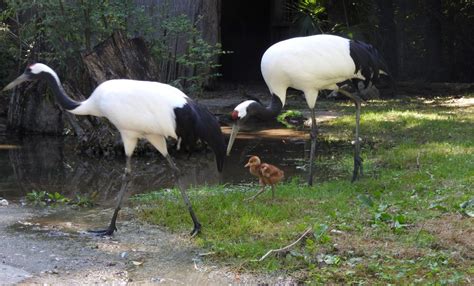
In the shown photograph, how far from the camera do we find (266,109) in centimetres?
862

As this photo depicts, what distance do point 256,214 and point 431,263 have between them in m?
1.92

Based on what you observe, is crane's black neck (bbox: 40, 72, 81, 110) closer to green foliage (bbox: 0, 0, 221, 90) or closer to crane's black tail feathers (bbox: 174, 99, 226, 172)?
crane's black tail feathers (bbox: 174, 99, 226, 172)

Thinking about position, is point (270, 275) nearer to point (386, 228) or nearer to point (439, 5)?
point (386, 228)

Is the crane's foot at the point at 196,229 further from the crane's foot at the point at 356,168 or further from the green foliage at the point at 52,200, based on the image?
the crane's foot at the point at 356,168

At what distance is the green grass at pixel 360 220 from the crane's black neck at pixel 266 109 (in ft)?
2.73

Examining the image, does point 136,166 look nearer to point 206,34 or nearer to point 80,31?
point 80,31

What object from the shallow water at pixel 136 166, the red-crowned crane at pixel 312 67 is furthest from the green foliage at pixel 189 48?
the red-crowned crane at pixel 312 67

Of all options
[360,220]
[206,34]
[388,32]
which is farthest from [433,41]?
[360,220]

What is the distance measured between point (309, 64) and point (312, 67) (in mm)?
47

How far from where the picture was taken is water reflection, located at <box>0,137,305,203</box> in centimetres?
943

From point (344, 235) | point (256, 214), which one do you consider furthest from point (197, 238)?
point (344, 235)

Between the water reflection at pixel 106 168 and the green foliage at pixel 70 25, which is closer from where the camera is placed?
the water reflection at pixel 106 168

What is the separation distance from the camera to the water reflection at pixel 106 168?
30.9 ft

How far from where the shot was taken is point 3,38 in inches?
539
